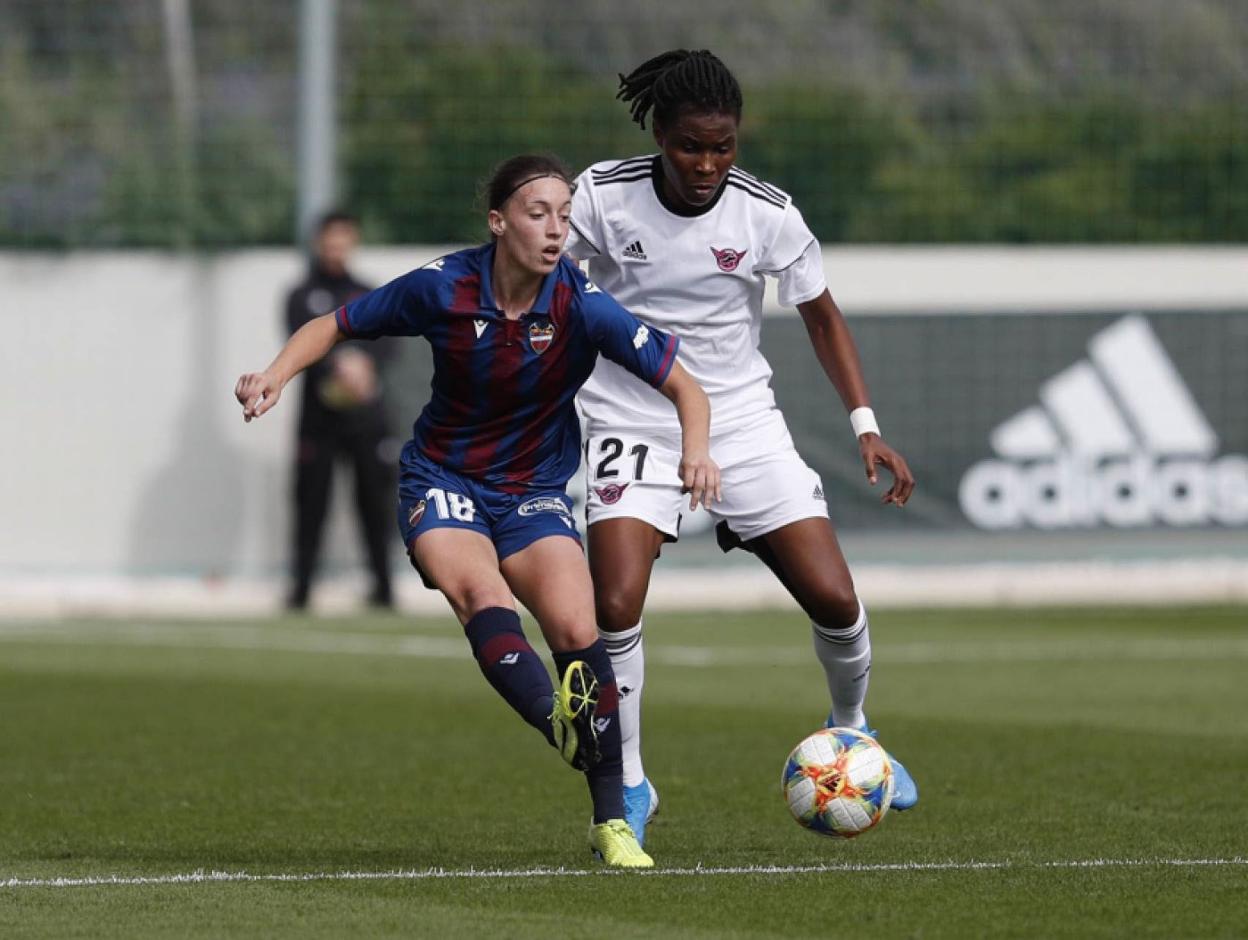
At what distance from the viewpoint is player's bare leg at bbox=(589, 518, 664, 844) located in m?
7.44

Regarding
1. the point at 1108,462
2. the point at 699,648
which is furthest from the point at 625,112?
the point at 699,648

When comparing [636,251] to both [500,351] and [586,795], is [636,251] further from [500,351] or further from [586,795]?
[586,795]

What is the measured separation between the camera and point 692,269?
7531 mm

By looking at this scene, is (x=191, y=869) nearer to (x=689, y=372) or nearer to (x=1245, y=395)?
(x=689, y=372)

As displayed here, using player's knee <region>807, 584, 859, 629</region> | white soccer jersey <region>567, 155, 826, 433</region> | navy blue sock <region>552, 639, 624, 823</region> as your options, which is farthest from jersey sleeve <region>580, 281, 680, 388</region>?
player's knee <region>807, 584, 859, 629</region>

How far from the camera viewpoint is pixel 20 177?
60.6 ft

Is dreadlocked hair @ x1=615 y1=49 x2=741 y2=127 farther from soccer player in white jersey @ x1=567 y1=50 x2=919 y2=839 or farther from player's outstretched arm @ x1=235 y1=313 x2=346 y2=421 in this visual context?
player's outstretched arm @ x1=235 y1=313 x2=346 y2=421

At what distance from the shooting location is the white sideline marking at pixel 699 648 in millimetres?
14188

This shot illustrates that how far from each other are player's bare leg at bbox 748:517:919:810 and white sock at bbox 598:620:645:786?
48 cm

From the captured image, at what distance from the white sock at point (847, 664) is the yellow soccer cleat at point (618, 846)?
1.21 meters

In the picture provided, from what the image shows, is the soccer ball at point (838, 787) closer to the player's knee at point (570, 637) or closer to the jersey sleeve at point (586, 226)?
the player's knee at point (570, 637)

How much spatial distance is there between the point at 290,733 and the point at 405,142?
29.9 ft

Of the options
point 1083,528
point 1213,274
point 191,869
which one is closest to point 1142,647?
point 1083,528

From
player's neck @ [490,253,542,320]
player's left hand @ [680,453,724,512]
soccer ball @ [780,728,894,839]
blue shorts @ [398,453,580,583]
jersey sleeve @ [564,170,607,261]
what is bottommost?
soccer ball @ [780,728,894,839]
